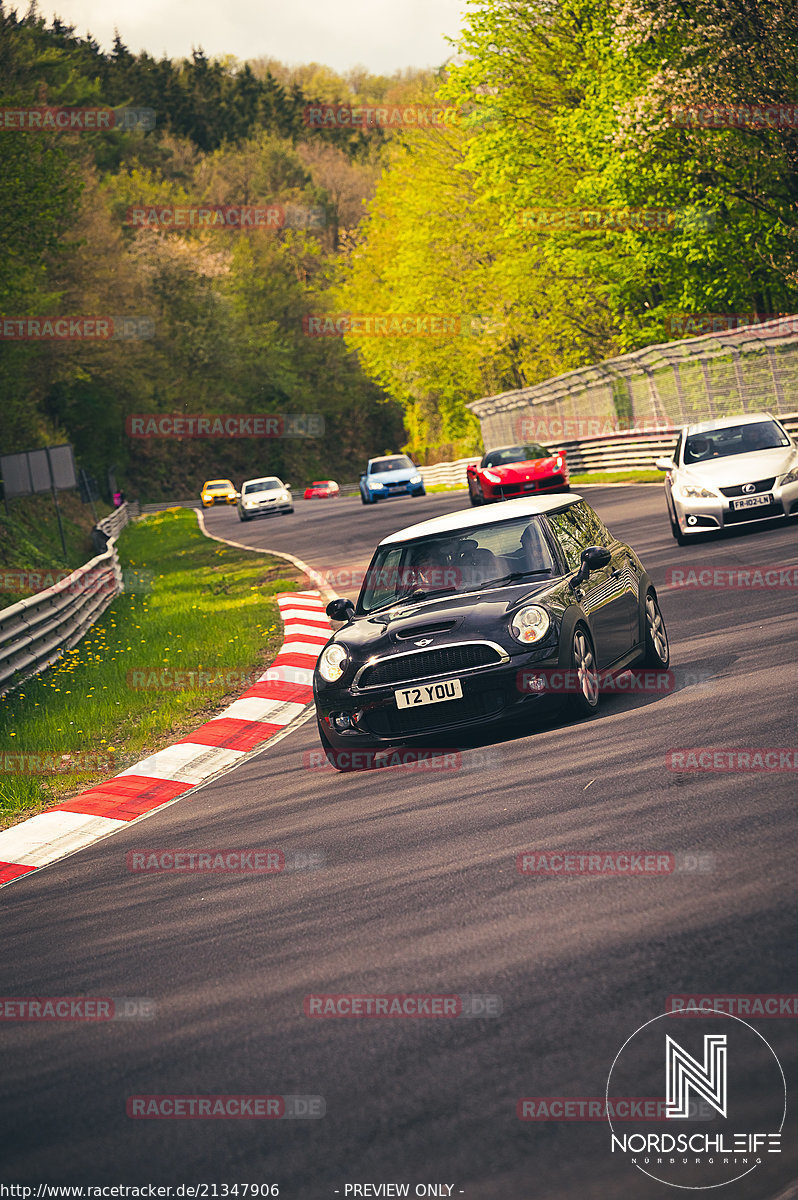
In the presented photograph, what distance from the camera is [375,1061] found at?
13.4ft

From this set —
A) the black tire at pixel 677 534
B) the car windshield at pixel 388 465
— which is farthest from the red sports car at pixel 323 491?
the black tire at pixel 677 534

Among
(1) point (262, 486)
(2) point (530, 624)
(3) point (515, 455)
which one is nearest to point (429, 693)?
(2) point (530, 624)

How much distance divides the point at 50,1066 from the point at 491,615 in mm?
4475

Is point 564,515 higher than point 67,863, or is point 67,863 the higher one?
point 564,515

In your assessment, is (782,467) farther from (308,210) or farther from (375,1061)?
(308,210)

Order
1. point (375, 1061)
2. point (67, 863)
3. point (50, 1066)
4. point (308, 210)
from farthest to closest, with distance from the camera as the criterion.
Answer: point (308, 210), point (67, 863), point (50, 1066), point (375, 1061)

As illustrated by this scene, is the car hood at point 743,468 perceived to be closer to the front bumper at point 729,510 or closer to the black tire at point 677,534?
the front bumper at point 729,510

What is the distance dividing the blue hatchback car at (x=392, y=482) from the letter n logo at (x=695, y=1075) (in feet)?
131

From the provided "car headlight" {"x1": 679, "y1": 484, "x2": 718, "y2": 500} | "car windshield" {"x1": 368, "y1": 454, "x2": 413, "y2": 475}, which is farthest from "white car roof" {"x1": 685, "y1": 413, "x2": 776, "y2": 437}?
"car windshield" {"x1": 368, "y1": 454, "x2": 413, "y2": 475}

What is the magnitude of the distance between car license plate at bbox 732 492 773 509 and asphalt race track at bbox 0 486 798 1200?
347 inches

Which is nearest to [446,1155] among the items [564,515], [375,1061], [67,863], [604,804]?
[375,1061]

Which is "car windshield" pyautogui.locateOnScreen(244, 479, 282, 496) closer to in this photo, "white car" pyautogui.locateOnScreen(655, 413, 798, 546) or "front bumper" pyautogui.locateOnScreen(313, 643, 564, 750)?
"white car" pyautogui.locateOnScreen(655, 413, 798, 546)

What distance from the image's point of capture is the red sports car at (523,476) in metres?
31.6

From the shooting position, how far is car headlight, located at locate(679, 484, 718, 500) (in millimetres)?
17266
